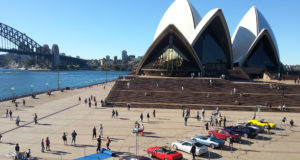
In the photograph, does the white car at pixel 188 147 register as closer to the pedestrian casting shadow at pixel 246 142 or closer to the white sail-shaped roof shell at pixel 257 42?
the pedestrian casting shadow at pixel 246 142

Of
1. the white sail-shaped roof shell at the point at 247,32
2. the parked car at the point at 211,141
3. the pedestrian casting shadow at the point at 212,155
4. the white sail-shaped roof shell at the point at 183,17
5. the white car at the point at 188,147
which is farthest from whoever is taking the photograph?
the white sail-shaped roof shell at the point at 247,32

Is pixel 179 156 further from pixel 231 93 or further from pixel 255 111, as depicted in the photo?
pixel 231 93

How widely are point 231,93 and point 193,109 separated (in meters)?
5.91

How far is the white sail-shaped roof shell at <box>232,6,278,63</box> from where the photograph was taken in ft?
162

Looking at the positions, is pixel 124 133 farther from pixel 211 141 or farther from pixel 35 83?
pixel 35 83

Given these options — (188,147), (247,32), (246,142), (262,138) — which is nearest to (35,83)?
(247,32)

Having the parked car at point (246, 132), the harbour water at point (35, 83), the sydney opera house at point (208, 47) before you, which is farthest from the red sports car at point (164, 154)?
the harbour water at point (35, 83)

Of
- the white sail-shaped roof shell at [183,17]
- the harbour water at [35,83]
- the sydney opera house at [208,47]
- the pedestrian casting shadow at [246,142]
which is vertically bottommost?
the pedestrian casting shadow at [246,142]

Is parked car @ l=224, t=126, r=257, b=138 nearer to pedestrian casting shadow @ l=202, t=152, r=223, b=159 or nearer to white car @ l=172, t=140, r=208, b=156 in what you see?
pedestrian casting shadow @ l=202, t=152, r=223, b=159

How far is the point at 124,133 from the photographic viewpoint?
16422 mm

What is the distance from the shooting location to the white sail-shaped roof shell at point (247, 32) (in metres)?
49.2

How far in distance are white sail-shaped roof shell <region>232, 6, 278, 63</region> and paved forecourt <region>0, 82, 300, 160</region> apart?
28.3 metres

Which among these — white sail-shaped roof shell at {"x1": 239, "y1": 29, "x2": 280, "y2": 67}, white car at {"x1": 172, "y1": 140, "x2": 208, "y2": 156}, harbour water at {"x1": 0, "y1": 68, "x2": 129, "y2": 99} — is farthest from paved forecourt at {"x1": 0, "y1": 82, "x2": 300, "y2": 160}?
white sail-shaped roof shell at {"x1": 239, "y1": 29, "x2": 280, "y2": 67}

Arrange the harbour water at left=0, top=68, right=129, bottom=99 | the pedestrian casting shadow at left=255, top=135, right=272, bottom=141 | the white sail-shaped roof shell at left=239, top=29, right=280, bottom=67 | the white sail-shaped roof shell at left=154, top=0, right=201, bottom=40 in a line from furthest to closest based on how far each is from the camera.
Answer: the harbour water at left=0, top=68, right=129, bottom=99, the white sail-shaped roof shell at left=154, top=0, right=201, bottom=40, the white sail-shaped roof shell at left=239, top=29, right=280, bottom=67, the pedestrian casting shadow at left=255, top=135, right=272, bottom=141
